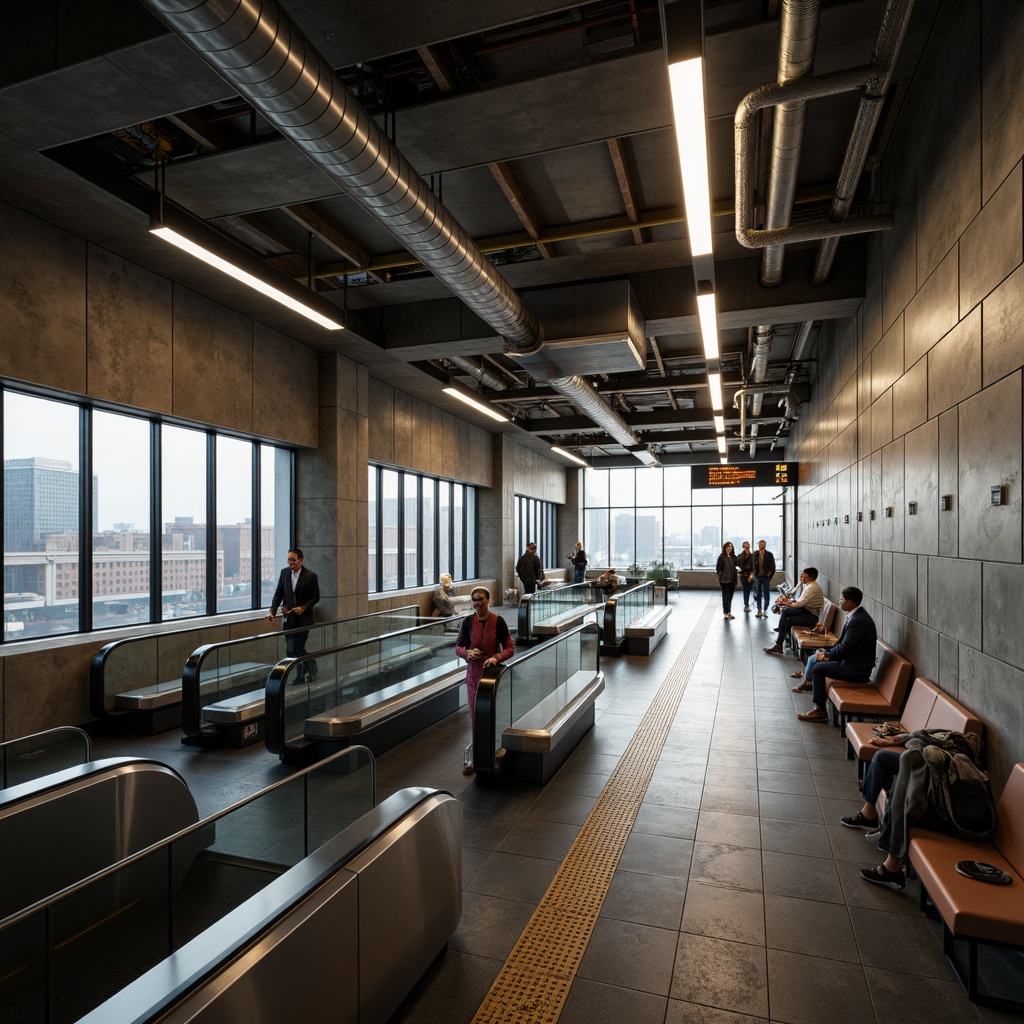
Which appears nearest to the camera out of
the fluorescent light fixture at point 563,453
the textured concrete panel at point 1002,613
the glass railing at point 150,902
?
the glass railing at point 150,902

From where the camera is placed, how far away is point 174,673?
722 cm

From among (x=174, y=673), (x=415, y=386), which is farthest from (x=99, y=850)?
(x=415, y=386)

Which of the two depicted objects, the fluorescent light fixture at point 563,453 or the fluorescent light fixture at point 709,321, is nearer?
the fluorescent light fixture at point 709,321

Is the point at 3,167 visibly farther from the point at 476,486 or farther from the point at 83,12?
the point at 476,486

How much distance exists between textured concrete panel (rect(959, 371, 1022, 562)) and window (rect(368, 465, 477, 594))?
10.1 meters

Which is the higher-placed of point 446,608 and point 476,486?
point 476,486

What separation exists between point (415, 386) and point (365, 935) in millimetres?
11079

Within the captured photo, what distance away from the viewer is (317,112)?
356 cm

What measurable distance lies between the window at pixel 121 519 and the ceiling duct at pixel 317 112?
4.38 meters

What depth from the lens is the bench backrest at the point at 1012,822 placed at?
2.97m

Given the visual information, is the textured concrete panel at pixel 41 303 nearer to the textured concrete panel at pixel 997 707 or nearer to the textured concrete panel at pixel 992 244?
the textured concrete panel at pixel 992 244

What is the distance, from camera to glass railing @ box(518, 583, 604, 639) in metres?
11.6

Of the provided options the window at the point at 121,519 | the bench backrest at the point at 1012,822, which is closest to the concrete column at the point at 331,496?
the window at the point at 121,519

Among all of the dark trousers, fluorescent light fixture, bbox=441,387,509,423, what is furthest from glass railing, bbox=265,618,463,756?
fluorescent light fixture, bbox=441,387,509,423
